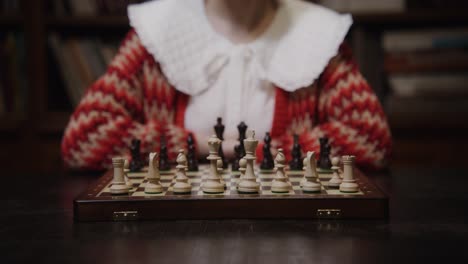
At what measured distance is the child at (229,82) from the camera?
6.03ft

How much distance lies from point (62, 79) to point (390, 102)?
1372 mm

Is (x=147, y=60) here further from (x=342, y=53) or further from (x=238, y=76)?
(x=342, y=53)

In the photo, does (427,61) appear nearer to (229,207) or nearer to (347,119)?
(347,119)

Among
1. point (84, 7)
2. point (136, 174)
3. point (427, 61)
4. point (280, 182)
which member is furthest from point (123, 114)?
point (427, 61)

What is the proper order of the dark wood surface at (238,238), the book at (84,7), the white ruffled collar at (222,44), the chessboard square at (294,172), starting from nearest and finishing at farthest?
the dark wood surface at (238,238) < the chessboard square at (294,172) < the white ruffled collar at (222,44) < the book at (84,7)

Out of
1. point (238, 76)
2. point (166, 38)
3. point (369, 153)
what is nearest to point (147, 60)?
point (166, 38)

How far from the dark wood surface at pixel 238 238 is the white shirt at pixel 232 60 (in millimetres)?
701

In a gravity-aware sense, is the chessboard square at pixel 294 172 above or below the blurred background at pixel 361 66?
below

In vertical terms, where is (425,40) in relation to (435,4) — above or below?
below

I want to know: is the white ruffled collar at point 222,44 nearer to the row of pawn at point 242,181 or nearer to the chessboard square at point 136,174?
the chessboard square at point 136,174

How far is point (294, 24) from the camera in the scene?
2012mm

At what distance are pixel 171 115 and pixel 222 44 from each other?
0.26m

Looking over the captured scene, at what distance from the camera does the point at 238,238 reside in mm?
996

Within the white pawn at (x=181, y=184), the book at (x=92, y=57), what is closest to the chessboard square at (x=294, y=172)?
the white pawn at (x=181, y=184)
